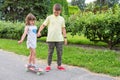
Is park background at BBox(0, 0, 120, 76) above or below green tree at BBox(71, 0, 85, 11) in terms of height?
below

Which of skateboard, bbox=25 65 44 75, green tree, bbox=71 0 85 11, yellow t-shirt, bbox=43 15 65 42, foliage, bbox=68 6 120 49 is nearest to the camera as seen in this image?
skateboard, bbox=25 65 44 75

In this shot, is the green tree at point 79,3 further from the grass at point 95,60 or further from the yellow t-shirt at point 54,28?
the yellow t-shirt at point 54,28

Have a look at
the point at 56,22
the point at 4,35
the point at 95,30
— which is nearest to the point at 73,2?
the point at 4,35

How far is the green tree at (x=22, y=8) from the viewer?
28016 millimetres

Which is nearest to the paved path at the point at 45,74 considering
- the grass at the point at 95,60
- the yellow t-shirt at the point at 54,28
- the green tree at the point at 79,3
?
the grass at the point at 95,60

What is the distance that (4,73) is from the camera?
7.78 metres

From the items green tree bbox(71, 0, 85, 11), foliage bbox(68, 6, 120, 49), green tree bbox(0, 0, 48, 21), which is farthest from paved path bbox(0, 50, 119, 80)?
green tree bbox(71, 0, 85, 11)

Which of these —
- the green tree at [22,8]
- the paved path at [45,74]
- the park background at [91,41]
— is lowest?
the paved path at [45,74]

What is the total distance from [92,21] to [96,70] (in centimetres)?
399

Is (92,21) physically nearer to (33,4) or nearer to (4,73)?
(4,73)

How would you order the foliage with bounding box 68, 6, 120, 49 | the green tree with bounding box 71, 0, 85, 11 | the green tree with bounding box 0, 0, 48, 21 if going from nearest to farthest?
the foliage with bounding box 68, 6, 120, 49, the green tree with bounding box 0, 0, 48, 21, the green tree with bounding box 71, 0, 85, 11

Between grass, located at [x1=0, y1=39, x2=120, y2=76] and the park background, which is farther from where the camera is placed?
the park background

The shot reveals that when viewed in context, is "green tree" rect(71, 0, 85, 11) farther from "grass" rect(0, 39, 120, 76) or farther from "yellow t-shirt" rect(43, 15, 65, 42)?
"yellow t-shirt" rect(43, 15, 65, 42)

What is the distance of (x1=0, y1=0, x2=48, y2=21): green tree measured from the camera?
1103 inches
